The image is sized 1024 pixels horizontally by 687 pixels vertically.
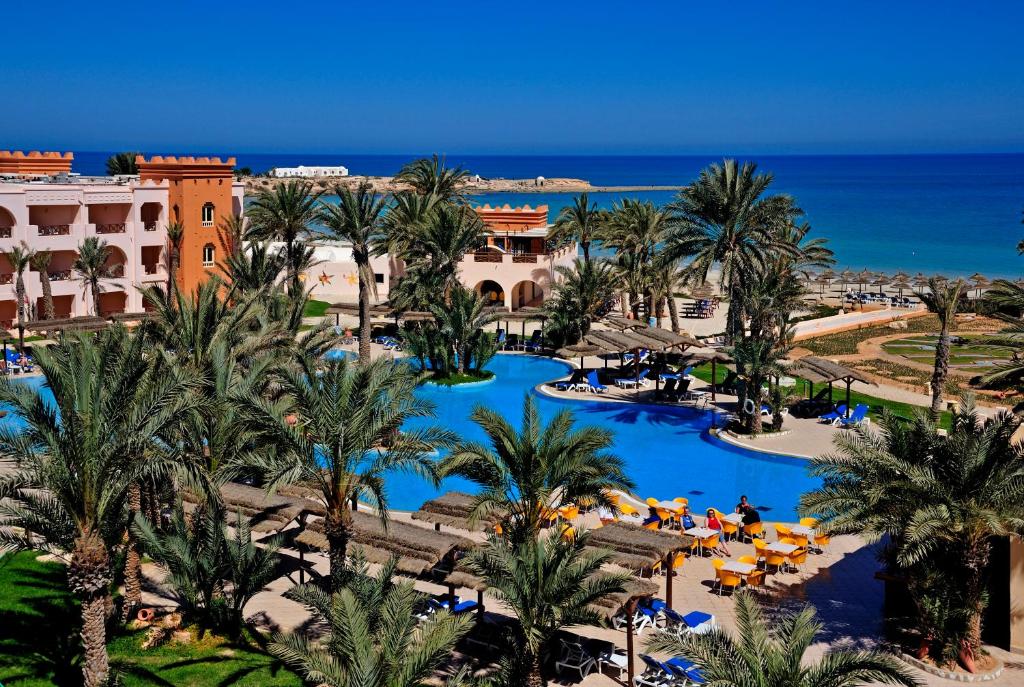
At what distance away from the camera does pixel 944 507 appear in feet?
46.7

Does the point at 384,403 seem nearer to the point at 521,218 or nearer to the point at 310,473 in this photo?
the point at 310,473

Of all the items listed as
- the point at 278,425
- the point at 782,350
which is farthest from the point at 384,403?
the point at 782,350

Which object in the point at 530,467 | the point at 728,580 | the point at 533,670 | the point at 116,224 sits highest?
the point at 116,224

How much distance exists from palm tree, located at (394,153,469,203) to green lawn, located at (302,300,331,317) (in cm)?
672

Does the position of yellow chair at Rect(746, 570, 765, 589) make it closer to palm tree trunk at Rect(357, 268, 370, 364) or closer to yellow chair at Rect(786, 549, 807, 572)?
yellow chair at Rect(786, 549, 807, 572)

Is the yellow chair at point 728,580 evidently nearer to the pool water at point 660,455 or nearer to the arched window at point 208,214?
the pool water at point 660,455

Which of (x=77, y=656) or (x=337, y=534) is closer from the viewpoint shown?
(x=337, y=534)

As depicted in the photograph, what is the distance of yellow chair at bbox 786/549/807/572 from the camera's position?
18.1 meters

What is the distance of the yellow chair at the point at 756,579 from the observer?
17.3 m

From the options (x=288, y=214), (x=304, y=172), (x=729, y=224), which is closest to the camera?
(x=729, y=224)

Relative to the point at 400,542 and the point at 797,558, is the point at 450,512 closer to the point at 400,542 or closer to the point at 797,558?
the point at 400,542

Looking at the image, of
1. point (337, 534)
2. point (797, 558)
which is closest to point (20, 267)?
point (337, 534)

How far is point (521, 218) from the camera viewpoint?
4944 centimetres

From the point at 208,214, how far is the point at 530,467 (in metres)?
33.2
